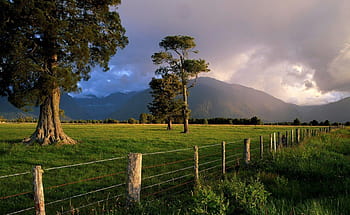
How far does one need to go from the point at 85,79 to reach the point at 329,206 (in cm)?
2021

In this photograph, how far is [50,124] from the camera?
19.1 m

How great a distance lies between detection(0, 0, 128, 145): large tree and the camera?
1589 cm

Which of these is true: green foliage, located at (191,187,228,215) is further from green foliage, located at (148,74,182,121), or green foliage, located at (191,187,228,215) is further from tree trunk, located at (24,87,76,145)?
green foliage, located at (148,74,182,121)

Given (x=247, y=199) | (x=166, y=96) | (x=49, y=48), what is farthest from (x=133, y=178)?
(x=166, y=96)

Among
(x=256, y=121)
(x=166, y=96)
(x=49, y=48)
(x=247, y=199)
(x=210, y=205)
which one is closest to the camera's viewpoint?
(x=210, y=205)

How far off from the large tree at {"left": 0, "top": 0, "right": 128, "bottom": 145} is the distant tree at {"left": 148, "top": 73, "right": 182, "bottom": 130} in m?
21.6

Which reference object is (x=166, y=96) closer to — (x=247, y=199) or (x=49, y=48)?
(x=49, y=48)

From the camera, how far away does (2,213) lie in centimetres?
634

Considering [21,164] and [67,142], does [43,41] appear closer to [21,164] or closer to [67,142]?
[67,142]

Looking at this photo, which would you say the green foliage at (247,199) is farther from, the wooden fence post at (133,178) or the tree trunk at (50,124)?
the tree trunk at (50,124)

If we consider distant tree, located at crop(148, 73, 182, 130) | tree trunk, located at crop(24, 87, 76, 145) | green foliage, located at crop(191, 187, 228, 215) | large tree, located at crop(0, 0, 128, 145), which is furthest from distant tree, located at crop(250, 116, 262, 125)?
green foliage, located at crop(191, 187, 228, 215)

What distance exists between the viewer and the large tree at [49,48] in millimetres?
15891

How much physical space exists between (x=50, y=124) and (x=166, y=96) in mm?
25974

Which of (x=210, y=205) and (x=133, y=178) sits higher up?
(x=133, y=178)
